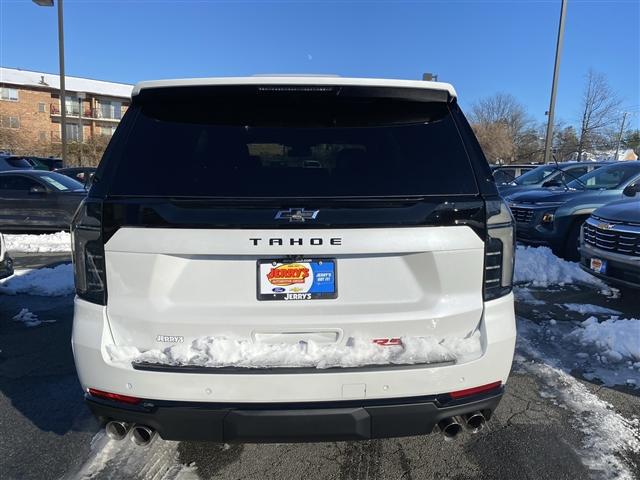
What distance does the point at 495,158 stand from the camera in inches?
2199

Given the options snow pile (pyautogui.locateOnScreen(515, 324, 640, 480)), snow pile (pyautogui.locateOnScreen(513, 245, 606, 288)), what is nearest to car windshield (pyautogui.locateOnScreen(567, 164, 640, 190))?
snow pile (pyautogui.locateOnScreen(513, 245, 606, 288))

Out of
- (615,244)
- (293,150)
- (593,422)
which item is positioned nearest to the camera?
(293,150)

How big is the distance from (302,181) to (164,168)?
→ 2.16 feet

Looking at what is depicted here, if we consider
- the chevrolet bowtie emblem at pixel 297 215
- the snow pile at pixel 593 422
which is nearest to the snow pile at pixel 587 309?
the snow pile at pixel 593 422

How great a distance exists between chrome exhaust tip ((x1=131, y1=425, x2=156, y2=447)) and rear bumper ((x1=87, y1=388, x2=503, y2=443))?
7cm

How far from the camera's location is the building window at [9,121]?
54181mm

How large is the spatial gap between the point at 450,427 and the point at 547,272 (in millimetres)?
5708

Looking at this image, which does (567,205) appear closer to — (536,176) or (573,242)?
(573,242)

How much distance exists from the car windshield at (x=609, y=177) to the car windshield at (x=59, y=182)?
36.6 ft

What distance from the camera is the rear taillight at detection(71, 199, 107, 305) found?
2.15m

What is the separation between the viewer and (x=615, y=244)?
17.9ft

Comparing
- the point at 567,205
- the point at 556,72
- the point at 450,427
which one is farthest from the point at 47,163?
the point at 450,427

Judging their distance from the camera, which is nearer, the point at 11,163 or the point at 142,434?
the point at 142,434

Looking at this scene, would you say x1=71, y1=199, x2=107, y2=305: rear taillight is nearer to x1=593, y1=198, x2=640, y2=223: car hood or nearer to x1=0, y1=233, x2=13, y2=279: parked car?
x1=0, y1=233, x2=13, y2=279: parked car
